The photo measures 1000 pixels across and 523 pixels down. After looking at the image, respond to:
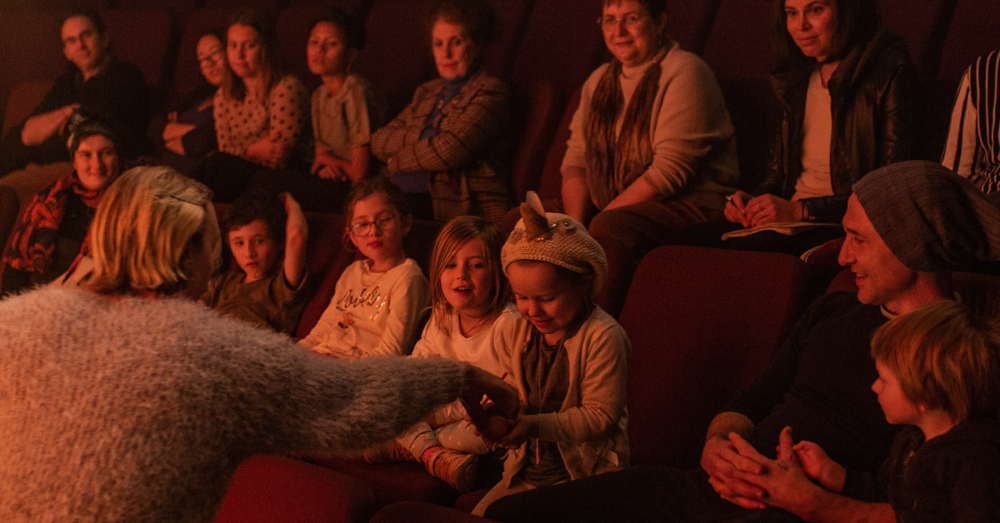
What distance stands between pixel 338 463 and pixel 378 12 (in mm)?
2596

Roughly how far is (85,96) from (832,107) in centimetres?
323

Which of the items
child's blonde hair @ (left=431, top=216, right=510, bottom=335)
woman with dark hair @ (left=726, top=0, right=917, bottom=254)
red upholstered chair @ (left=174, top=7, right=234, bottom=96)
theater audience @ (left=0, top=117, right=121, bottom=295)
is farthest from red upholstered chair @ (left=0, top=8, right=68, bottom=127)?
woman with dark hair @ (left=726, top=0, right=917, bottom=254)

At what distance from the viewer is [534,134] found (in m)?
3.08

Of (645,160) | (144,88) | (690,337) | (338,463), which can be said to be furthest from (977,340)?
(144,88)

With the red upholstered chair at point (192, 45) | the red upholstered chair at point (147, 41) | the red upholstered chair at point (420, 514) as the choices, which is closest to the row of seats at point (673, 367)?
the red upholstered chair at point (420, 514)

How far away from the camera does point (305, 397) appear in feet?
4.02

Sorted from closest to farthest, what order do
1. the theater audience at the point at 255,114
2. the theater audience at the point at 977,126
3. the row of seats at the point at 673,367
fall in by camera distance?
the row of seats at the point at 673,367, the theater audience at the point at 977,126, the theater audience at the point at 255,114

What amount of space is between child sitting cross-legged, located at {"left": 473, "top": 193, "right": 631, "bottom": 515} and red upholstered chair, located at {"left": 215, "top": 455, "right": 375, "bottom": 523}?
0.22 meters

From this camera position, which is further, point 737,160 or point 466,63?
point 466,63

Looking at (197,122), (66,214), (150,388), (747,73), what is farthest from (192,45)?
(150,388)

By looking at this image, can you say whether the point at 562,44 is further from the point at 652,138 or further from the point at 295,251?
the point at 295,251

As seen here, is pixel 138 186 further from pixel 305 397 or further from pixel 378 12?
pixel 378 12

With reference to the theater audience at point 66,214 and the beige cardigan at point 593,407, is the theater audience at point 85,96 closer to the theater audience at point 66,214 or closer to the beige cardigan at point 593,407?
the theater audience at point 66,214

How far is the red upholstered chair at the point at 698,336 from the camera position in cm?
181
